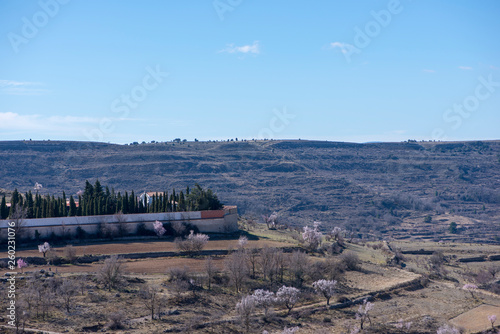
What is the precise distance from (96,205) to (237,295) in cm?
2288

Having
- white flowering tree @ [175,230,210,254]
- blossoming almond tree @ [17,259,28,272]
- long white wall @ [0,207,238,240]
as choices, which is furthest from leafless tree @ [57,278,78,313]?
long white wall @ [0,207,238,240]

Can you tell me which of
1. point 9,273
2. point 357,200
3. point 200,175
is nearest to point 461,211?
point 357,200

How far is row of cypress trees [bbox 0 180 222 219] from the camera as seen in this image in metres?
48.1

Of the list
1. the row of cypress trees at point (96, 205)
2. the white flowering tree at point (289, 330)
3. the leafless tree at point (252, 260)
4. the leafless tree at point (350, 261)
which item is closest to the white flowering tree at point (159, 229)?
the row of cypress trees at point (96, 205)

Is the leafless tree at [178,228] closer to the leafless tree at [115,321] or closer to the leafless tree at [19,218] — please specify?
the leafless tree at [19,218]

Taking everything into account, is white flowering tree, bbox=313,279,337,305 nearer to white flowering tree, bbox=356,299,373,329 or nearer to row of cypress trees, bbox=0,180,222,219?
white flowering tree, bbox=356,299,373,329

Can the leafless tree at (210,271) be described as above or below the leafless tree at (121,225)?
below

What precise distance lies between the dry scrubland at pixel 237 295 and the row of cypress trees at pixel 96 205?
6081mm

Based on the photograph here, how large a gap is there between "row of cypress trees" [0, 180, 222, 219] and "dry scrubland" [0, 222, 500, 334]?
20.0ft

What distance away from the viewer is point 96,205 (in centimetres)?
5022

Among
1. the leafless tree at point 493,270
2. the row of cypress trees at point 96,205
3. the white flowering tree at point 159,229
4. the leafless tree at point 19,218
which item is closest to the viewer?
the leafless tree at point 19,218

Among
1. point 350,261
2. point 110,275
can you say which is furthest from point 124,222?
point 350,261

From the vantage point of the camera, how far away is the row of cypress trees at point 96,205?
48.1m

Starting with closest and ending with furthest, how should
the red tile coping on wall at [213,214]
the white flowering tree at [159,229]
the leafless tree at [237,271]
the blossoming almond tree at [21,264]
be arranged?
the leafless tree at [237,271] → the blossoming almond tree at [21,264] → the white flowering tree at [159,229] → the red tile coping on wall at [213,214]
